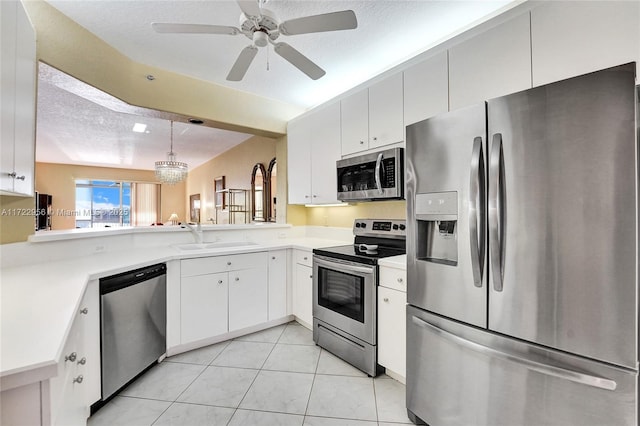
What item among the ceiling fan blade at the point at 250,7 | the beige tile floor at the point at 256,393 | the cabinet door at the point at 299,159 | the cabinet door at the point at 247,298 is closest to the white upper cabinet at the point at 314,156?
the cabinet door at the point at 299,159

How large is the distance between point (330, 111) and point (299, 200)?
1.11 metres

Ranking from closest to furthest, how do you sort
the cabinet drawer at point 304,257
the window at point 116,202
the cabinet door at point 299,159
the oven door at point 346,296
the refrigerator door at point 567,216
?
the refrigerator door at point 567,216
the oven door at point 346,296
the cabinet drawer at point 304,257
the cabinet door at point 299,159
the window at point 116,202

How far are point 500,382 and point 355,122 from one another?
7.31 ft

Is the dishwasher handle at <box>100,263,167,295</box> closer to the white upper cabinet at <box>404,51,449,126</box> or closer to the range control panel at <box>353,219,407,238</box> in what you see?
the range control panel at <box>353,219,407,238</box>

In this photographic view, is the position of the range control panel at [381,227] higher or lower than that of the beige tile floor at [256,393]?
higher

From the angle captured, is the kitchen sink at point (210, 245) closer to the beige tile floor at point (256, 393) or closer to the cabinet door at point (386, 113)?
the beige tile floor at point (256, 393)

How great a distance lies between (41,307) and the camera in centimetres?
108

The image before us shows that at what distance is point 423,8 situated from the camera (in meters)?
1.96

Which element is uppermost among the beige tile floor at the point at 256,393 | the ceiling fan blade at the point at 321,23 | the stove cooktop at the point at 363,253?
the ceiling fan blade at the point at 321,23

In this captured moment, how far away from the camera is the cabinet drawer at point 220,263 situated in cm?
246

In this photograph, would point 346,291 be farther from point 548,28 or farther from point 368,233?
point 548,28

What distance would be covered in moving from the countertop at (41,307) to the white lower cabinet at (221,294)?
333mm

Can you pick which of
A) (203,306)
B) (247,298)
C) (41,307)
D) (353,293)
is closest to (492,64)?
(353,293)

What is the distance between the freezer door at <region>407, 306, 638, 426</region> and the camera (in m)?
1.04
